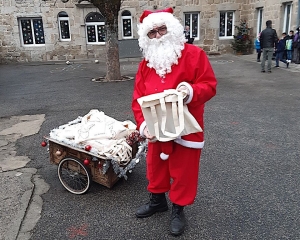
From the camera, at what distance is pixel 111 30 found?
10.5 m

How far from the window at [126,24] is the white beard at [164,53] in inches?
671

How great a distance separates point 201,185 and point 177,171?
1104mm

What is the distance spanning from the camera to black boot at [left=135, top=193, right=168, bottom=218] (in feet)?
10.2

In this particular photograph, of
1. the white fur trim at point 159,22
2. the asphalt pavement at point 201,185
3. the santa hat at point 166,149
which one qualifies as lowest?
the asphalt pavement at point 201,185

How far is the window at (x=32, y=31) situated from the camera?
18719 mm

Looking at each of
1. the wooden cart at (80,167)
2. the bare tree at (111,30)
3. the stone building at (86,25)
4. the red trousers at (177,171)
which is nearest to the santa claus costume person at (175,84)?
the red trousers at (177,171)

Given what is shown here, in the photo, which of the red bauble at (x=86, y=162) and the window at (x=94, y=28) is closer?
the red bauble at (x=86, y=162)

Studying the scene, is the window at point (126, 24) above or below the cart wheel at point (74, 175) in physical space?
above

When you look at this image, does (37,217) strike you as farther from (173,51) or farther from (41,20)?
(41,20)

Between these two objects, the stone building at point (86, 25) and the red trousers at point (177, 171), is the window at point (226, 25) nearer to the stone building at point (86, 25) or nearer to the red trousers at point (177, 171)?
the stone building at point (86, 25)

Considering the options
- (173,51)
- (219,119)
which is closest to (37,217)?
(173,51)

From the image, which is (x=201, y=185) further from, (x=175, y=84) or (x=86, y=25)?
(x=86, y=25)

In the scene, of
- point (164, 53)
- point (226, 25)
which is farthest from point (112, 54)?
point (226, 25)

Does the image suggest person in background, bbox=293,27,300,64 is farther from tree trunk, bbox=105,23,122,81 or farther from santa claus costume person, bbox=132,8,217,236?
santa claus costume person, bbox=132,8,217,236
